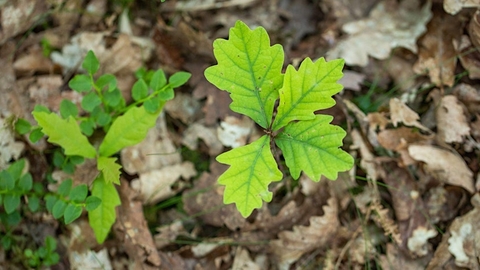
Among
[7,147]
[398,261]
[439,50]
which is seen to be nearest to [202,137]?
[7,147]

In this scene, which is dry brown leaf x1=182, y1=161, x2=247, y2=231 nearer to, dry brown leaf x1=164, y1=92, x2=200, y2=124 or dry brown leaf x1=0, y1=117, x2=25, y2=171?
dry brown leaf x1=164, y1=92, x2=200, y2=124

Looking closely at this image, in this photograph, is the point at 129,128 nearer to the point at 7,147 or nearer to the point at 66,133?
the point at 66,133

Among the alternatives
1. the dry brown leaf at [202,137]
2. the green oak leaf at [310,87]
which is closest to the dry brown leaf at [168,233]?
the dry brown leaf at [202,137]

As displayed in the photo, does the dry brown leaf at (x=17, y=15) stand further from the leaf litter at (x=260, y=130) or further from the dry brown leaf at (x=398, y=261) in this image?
the dry brown leaf at (x=398, y=261)

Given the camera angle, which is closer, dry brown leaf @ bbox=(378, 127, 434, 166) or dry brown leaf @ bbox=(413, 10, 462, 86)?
dry brown leaf @ bbox=(378, 127, 434, 166)

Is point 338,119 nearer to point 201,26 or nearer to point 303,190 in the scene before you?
point 303,190

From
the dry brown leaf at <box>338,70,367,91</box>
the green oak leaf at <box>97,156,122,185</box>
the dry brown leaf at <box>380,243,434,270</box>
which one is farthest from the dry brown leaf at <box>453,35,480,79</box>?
the green oak leaf at <box>97,156,122,185</box>

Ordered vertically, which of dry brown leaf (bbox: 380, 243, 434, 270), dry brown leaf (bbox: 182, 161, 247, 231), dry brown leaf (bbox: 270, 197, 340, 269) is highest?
dry brown leaf (bbox: 182, 161, 247, 231)
